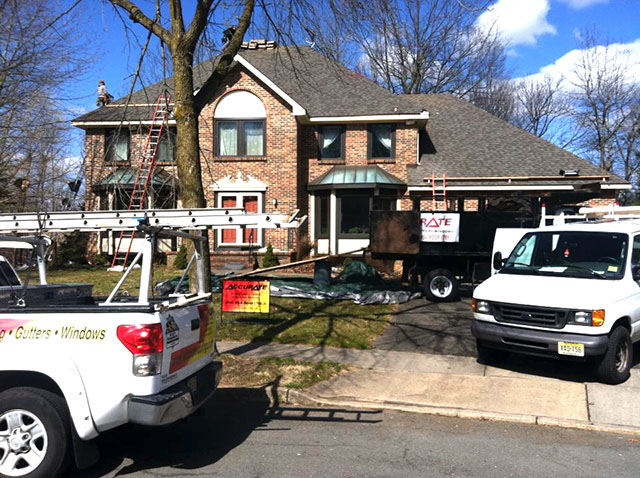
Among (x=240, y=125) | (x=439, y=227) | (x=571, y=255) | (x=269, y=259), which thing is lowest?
(x=269, y=259)

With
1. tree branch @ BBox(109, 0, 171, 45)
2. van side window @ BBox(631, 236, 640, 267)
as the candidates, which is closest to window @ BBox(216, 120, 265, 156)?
tree branch @ BBox(109, 0, 171, 45)

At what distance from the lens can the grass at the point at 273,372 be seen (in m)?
6.42

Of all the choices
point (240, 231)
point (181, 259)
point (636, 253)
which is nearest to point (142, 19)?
point (636, 253)

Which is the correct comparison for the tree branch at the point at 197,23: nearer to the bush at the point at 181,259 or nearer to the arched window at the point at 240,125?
the bush at the point at 181,259

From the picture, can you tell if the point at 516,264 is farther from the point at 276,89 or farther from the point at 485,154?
the point at 276,89

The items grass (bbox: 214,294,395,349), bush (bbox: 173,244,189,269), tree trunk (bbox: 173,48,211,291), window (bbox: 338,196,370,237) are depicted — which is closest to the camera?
tree trunk (bbox: 173,48,211,291)

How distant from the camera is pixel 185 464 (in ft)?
14.3

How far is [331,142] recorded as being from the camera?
62.2ft

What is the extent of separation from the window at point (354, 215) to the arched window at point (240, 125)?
348cm

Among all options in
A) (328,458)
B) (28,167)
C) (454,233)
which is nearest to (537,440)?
(328,458)

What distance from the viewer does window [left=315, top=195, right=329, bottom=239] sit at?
1889 cm

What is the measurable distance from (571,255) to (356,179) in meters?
10.8

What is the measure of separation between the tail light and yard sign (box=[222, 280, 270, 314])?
5.11 metres

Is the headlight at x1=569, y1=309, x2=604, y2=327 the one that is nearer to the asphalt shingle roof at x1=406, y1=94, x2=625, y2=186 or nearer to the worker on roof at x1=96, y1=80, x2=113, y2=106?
the asphalt shingle roof at x1=406, y1=94, x2=625, y2=186
